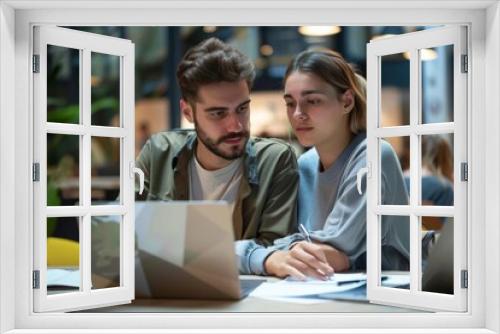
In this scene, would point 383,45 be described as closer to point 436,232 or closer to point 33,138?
point 436,232

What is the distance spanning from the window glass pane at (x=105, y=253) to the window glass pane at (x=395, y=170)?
2036mm

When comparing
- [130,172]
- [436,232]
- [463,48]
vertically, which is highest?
[463,48]

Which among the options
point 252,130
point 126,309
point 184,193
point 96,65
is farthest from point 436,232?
point 96,65

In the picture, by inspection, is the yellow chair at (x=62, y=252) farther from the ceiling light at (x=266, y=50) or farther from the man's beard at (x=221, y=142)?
the ceiling light at (x=266, y=50)

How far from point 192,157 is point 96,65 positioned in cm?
109

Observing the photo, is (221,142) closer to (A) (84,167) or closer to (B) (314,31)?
(B) (314,31)

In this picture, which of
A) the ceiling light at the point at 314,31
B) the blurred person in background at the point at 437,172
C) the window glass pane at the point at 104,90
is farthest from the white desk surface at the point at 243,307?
the ceiling light at the point at 314,31

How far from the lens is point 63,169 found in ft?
18.8

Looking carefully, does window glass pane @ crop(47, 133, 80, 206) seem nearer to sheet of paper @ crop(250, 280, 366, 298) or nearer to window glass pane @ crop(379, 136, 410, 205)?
sheet of paper @ crop(250, 280, 366, 298)

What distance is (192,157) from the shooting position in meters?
5.88

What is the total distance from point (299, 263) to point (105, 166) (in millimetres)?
1745

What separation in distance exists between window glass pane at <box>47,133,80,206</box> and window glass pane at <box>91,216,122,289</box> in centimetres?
69

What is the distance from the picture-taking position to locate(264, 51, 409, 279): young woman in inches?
222

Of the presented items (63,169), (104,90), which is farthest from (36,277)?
(104,90)
